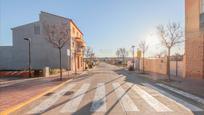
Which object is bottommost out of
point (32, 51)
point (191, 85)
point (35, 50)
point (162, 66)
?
point (191, 85)

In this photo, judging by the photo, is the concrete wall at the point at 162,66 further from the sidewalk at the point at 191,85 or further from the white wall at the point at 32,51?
the white wall at the point at 32,51

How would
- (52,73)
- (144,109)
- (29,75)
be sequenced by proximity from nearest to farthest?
(144,109)
(29,75)
(52,73)

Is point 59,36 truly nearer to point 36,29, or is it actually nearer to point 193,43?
point 193,43

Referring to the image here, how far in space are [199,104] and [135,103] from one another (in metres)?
2.59

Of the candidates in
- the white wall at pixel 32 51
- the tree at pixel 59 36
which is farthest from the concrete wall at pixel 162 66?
the white wall at pixel 32 51

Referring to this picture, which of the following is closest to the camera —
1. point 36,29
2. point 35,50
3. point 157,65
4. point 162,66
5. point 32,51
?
point 162,66

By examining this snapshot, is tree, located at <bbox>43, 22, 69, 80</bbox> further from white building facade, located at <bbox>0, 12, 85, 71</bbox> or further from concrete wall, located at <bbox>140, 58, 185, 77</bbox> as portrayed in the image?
concrete wall, located at <bbox>140, 58, 185, 77</bbox>

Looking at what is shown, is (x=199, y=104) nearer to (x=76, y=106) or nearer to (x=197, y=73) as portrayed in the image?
(x=76, y=106)

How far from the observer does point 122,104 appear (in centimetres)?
1077

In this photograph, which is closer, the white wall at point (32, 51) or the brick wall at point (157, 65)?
the brick wall at point (157, 65)

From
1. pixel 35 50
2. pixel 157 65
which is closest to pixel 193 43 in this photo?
pixel 157 65

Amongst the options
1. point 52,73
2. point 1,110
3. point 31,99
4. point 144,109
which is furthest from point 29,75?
point 144,109

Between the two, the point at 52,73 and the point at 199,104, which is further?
the point at 52,73

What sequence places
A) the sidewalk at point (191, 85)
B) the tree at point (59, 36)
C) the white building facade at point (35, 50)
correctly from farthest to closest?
the white building facade at point (35, 50) < the tree at point (59, 36) < the sidewalk at point (191, 85)
